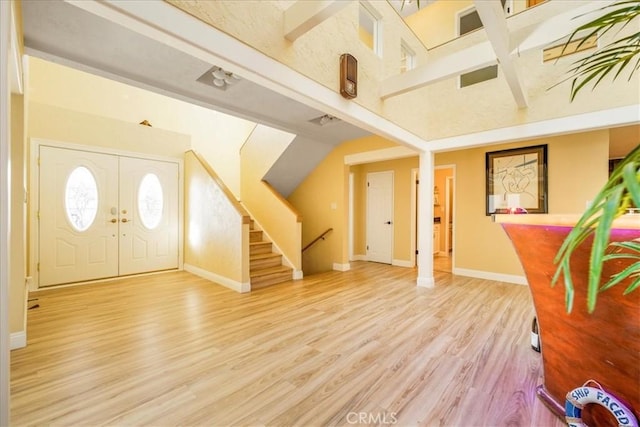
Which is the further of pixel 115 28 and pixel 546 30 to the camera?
pixel 546 30

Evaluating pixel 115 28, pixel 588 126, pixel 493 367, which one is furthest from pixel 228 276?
pixel 588 126

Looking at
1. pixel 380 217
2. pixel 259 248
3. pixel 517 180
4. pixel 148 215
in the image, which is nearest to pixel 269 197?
pixel 259 248

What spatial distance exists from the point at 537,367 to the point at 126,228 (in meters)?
5.76

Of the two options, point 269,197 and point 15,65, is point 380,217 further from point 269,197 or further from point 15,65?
point 15,65

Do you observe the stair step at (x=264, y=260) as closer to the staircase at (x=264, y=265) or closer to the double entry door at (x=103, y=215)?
the staircase at (x=264, y=265)

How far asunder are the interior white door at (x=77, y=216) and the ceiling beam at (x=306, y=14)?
412 centimetres

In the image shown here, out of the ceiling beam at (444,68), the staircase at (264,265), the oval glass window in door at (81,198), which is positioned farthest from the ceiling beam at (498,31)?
the oval glass window in door at (81,198)

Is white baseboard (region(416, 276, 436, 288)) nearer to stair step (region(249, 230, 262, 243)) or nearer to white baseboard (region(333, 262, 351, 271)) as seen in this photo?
white baseboard (region(333, 262, 351, 271))

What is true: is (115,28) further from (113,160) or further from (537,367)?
(537,367)

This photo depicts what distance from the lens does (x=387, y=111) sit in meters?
3.34

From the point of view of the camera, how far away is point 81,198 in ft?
13.8

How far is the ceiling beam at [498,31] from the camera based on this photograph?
1.77 m

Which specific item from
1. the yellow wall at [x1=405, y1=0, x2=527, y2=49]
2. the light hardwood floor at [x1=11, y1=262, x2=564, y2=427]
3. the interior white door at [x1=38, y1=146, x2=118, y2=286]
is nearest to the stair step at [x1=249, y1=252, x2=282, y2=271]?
the light hardwood floor at [x1=11, y1=262, x2=564, y2=427]

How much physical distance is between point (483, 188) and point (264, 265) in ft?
13.3
